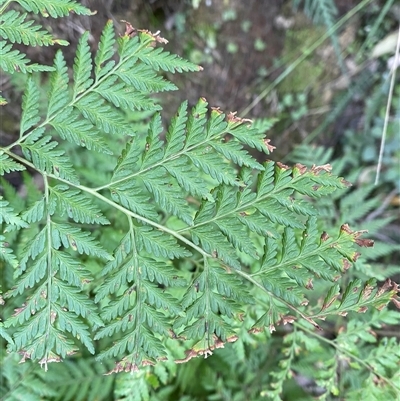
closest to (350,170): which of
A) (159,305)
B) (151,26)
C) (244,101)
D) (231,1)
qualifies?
(244,101)

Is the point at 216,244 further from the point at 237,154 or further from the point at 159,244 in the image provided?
the point at 237,154

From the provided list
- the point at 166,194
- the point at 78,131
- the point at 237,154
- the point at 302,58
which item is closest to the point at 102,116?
the point at 78,131

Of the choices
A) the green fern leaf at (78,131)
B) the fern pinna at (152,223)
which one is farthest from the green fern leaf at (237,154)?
the green fern leaf at (78,131)

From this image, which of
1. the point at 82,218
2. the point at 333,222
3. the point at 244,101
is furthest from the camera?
the point at 244,101

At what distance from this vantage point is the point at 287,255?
63.1 inches

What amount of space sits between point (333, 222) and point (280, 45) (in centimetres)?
128

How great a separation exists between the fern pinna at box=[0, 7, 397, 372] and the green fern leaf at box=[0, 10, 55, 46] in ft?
0.26

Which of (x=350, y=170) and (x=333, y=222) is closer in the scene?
(x=333, y=222)

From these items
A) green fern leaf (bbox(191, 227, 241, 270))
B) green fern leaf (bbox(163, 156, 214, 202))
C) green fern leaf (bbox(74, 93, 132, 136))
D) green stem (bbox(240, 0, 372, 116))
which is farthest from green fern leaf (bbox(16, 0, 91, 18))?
green stem (bbox(240, 0, 372, 116))

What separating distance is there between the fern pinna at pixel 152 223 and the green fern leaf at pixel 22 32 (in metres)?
0.08

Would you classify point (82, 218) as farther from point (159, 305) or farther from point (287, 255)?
point (287, 255)

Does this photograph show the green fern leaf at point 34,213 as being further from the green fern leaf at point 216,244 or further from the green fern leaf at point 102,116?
the green fern leaf at point 216,244

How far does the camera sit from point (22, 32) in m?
1.49

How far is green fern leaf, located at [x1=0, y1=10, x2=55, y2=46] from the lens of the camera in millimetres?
1482
